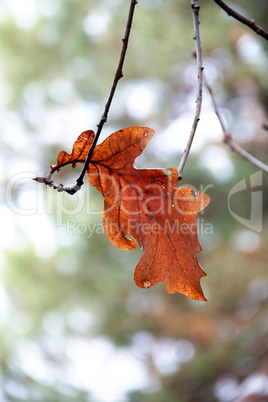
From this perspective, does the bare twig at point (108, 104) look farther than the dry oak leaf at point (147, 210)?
No

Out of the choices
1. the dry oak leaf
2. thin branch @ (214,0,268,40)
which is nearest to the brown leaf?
the dry oak leaf

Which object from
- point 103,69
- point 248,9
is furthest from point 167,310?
point 248,9

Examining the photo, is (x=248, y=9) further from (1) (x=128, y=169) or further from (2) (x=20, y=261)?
(2) (x=20, y=261)

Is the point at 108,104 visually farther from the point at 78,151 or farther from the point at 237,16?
the point at 237,16

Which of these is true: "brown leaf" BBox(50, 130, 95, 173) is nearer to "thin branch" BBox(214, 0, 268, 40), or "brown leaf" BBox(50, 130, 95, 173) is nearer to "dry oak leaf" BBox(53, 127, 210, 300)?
"dry oak leaf" BBox(53, 127, 210, 300)

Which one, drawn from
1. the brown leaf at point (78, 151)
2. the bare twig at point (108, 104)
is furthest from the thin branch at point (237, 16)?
the brown leaf at point (78, 151)

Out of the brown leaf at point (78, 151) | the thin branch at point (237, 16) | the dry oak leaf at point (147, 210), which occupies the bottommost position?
the dry oak leaf at point (147, 210)

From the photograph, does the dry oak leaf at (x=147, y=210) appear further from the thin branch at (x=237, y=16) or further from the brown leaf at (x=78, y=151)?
the thin branch at (x=237, y=16)

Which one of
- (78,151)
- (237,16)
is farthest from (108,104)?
(237,16)

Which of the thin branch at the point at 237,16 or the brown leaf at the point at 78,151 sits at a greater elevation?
the thin branch at the point at 237,16

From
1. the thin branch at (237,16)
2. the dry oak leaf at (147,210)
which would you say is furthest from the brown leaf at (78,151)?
the thin branch at (237,16)
